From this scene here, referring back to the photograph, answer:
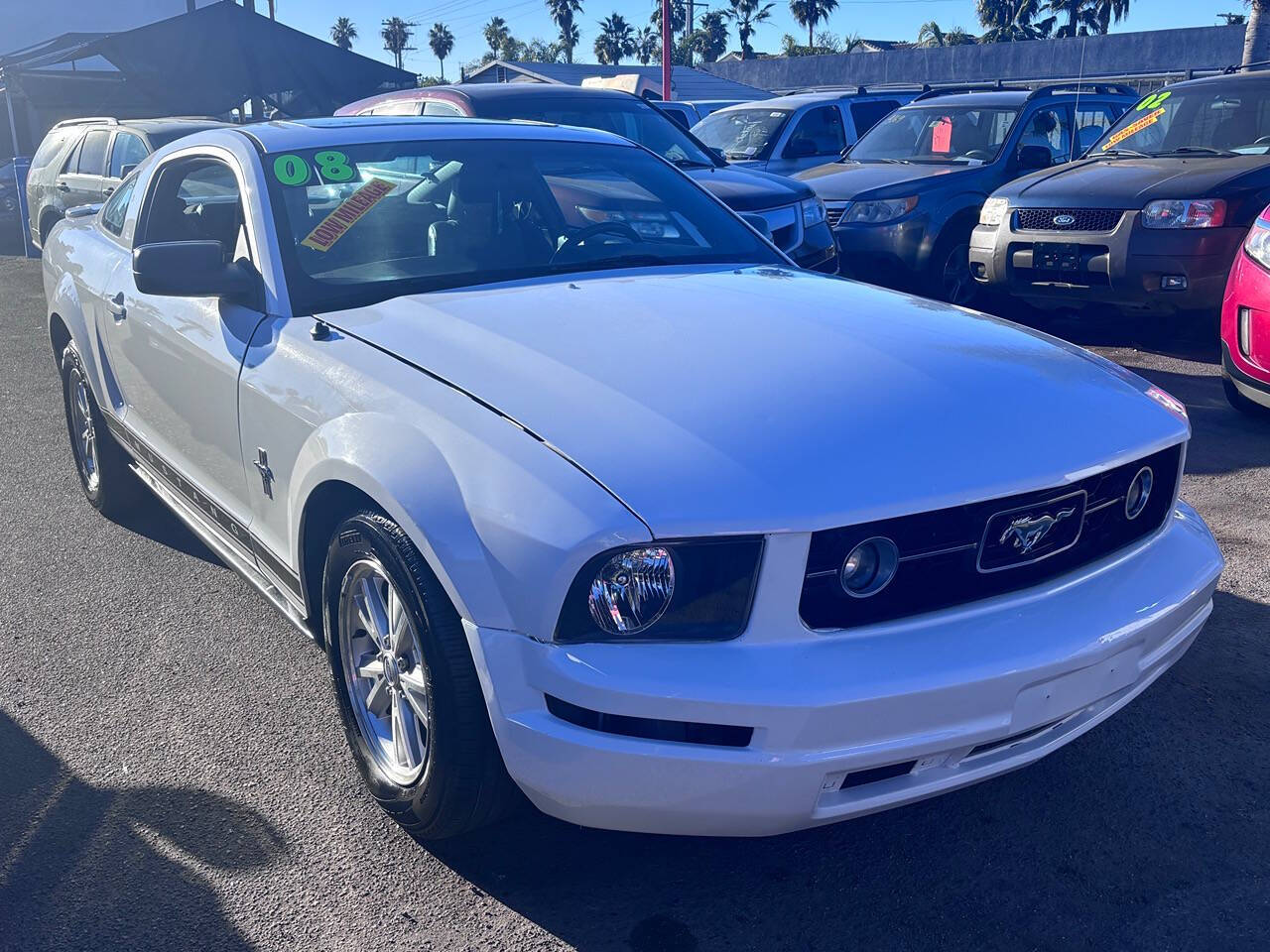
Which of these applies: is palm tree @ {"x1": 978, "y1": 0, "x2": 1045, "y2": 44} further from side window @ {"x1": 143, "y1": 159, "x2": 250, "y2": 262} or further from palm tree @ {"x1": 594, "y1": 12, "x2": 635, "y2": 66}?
side window @ {"x1": 143, "y1": 159, "x2": 250, "y2": 262}

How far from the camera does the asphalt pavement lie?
2.41m

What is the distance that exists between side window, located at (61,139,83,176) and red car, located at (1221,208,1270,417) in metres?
11.3

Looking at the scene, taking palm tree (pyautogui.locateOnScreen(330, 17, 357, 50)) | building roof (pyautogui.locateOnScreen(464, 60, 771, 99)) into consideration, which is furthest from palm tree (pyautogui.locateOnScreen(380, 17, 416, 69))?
building roof (pyautogui.locateOnScreen(464, 60, 771, 99))

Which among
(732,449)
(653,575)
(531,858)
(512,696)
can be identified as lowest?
(531,858)

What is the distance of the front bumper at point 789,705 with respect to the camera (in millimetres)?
2068

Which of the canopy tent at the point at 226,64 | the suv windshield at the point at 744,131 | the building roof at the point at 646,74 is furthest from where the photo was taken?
the building roof at the point at 646,74

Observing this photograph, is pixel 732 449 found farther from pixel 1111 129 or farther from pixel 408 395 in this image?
pixel 1111 129

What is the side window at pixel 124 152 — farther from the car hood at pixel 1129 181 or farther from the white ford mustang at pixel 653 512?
the white ford mustang at pixel 653 512

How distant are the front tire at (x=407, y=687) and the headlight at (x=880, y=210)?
6.64 metres

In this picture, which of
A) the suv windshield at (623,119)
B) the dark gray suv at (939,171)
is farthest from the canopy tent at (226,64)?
the dark gray suv at (939,171)

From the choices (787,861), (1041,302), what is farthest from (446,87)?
(787,861)

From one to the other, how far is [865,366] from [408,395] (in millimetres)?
1006

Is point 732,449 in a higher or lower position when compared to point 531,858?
higher

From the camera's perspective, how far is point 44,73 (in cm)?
2227
